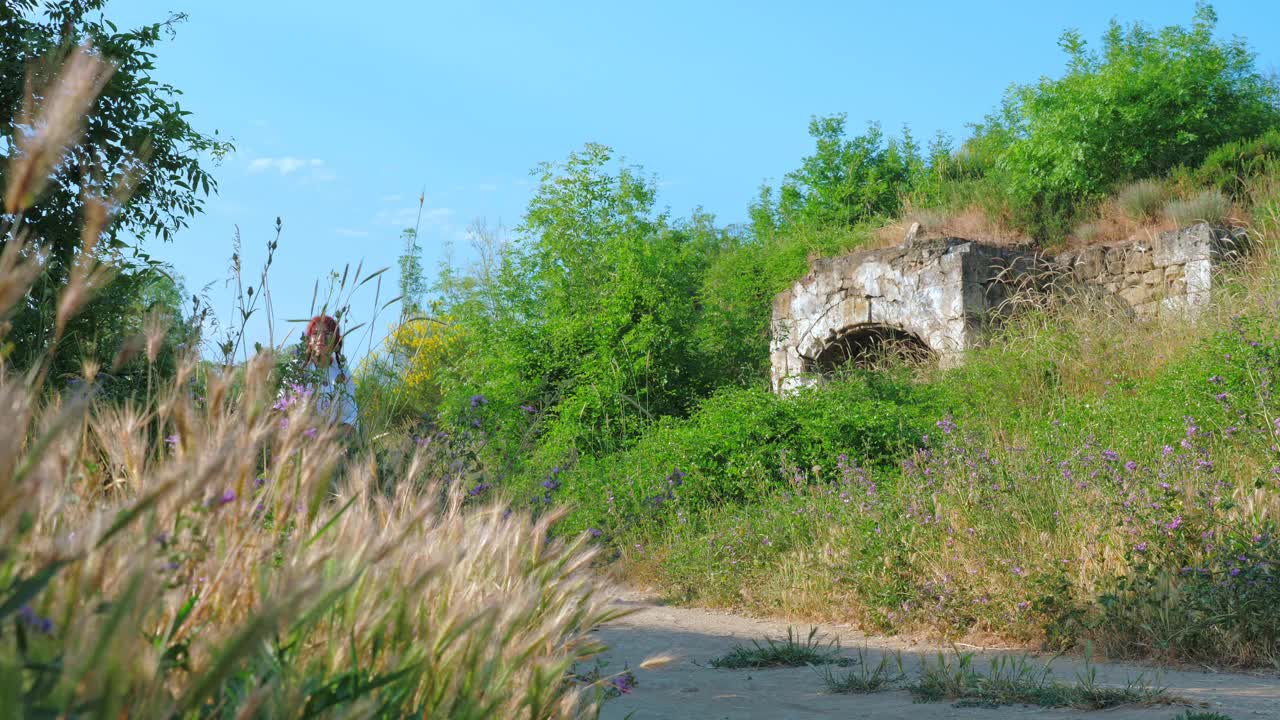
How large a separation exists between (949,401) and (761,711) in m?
7.32

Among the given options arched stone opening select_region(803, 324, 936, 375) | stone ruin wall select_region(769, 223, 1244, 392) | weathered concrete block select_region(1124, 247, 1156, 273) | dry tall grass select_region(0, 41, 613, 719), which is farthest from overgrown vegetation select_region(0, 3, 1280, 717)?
arched stone opening select_region(803, 324, 936, 375)

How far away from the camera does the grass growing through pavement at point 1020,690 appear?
3760 mm

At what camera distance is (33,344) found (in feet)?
18.7

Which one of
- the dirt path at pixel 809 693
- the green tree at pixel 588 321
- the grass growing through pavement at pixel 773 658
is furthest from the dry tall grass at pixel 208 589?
the green tree at pixel 588 321

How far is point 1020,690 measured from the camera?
3.88 metres

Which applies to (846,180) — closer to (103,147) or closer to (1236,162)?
(1236,162)

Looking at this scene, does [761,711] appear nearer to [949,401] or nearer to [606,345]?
[949,401]

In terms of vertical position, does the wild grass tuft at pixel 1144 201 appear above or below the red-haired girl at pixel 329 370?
above

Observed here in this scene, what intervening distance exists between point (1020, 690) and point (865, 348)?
1120cm

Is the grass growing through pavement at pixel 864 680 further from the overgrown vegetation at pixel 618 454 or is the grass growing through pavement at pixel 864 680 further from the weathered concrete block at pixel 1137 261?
the weathered concrete block at pixel 1137 261

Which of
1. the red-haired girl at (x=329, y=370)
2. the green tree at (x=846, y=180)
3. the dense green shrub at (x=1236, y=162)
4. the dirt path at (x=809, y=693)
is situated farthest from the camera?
the green tree at (x=846, y=180)

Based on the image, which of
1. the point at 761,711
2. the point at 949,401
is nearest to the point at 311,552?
the point at 761,711

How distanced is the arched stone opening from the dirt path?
8754 mm

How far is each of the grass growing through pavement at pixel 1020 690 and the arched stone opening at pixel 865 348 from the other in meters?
9.91
